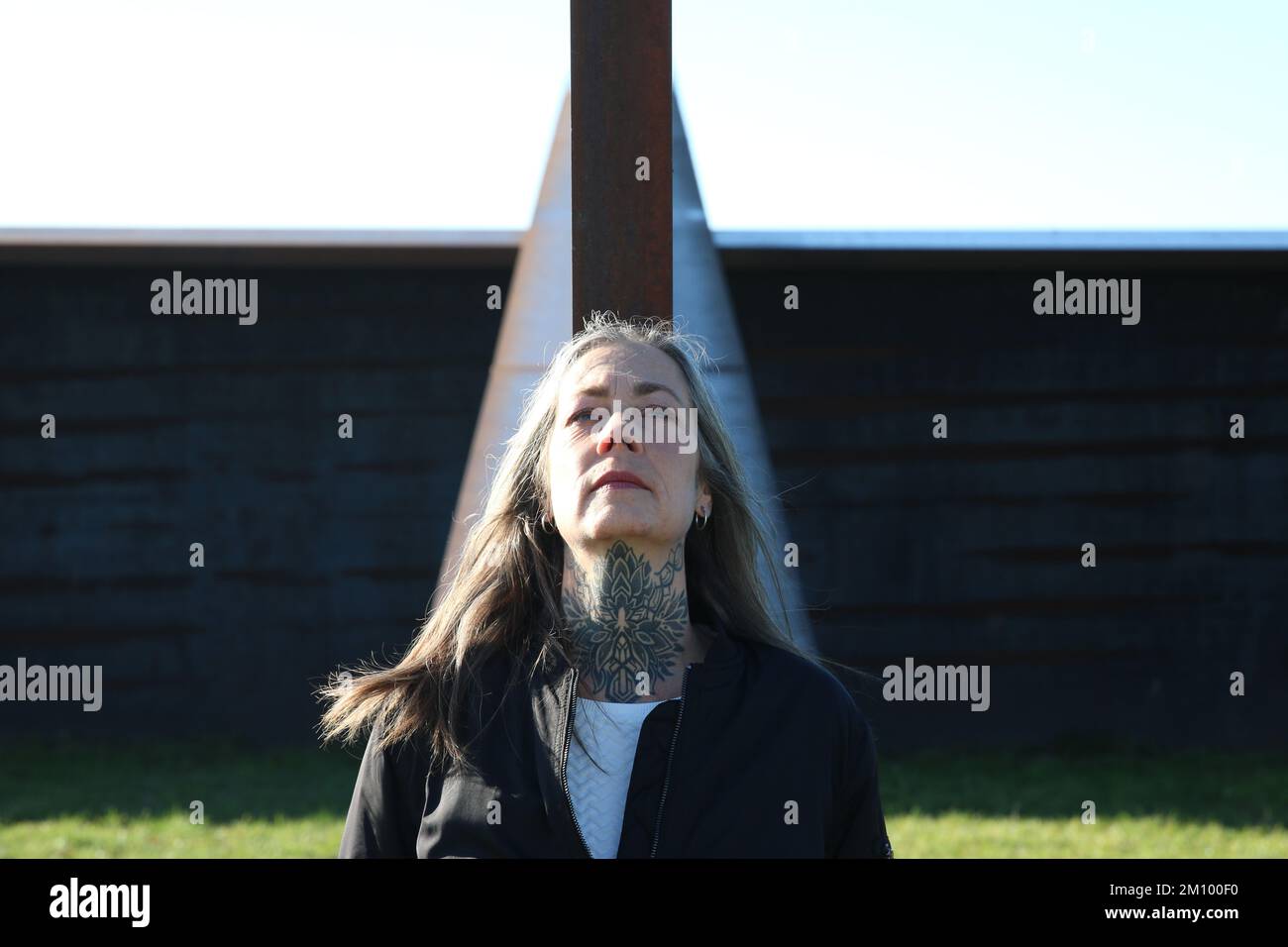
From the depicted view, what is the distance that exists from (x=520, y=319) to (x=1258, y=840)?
4.25 meters

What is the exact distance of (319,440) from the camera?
7.14 m

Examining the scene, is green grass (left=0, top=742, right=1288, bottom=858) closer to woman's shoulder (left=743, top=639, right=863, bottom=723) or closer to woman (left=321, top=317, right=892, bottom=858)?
woman (left=321, top=317, right=892, bottom=858)

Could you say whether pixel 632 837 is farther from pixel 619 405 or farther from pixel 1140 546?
pixel 1140 546

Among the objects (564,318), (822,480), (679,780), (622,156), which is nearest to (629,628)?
(679,780)

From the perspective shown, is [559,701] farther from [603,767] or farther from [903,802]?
[903,802]

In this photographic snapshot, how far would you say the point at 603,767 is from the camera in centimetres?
222

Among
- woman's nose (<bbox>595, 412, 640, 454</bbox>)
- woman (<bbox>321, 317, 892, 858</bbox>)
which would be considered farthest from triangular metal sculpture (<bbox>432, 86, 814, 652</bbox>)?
woman's nose (<bbox>595, 412, 640, 454</bbox>)

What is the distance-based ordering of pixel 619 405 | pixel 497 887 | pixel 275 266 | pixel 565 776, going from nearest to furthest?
pixel 497 887, pixel 565 776, pixel 619 405, pixel 275 266

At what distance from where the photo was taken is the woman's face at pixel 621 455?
232 cm

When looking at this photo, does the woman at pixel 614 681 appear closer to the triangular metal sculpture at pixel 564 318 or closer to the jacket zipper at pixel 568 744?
the jacket zipper at pixel 568 744

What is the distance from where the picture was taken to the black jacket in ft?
6.88

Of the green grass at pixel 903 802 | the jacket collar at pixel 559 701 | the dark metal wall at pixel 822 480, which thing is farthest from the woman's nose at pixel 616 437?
the dark metal wall at pixel 822 480

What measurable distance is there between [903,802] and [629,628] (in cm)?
414

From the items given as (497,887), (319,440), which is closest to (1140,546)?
(319,440)
